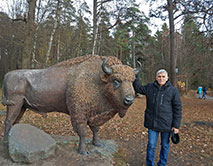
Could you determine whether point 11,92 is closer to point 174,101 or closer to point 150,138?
point 150,138

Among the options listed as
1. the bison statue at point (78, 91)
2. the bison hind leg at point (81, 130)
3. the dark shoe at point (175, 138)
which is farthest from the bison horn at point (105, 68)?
the dark shoe at point (175, 138)

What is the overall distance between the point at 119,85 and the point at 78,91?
817mm

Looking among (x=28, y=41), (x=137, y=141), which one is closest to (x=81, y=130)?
(x=137, y=141)

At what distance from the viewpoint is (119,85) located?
310 centimetres

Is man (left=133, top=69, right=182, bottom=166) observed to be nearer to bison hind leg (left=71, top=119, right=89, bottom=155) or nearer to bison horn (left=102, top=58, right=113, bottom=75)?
bison horn (left=102, top=58, right=113, bottom=75)

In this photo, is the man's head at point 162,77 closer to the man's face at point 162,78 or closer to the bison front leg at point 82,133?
the man's face at point 162,78


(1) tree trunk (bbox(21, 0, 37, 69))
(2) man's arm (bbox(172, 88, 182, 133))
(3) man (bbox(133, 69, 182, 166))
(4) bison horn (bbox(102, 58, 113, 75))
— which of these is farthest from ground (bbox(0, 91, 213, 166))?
(1) tree trunk (bbox(21, 0, 37, 69))

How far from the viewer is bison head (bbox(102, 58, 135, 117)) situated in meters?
2.98

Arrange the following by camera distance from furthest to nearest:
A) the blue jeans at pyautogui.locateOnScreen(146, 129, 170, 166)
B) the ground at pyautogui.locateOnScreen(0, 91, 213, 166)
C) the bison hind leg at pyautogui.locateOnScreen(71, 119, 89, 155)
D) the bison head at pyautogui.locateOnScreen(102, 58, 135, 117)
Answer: the ground at pyautogui.locateOnScreen(0, 91, 213, 166) → the bison hind leg at pyautogui.locateOnScreen(71, 119, 89, 155) → the blue jeans at pyautogui.locateOnScreen(146, 129, 170, 166) → the bison head at pyautogui.locateOnScreen(102, 58, 135, 117)

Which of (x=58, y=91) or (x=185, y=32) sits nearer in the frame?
(x=58, y=91)

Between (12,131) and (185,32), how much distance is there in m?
23.9

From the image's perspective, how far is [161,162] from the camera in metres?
3.44

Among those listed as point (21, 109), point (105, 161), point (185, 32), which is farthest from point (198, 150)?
point (185, 32)

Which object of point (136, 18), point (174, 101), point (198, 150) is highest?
point (136, 18)
